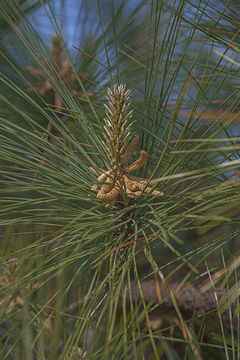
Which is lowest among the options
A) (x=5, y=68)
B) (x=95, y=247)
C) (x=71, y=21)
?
(x=95, y=247)

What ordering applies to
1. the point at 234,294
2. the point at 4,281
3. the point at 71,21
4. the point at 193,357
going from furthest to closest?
1. the point at 71,21
2. the point at 4,281
3. the point at 193,357
4. the point at 234,294

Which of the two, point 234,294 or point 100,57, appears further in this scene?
point 100,57

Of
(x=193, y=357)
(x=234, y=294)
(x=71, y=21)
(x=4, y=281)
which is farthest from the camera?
(x=71, y=21)

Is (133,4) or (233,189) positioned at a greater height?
(133,4)

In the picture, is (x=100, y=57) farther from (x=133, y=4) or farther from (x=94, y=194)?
(x=94, y=194)

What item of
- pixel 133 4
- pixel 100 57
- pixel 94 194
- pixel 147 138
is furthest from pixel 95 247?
pixel 133 4

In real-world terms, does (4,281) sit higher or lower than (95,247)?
lower

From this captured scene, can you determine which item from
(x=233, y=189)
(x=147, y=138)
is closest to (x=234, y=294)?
(x=233, y=189)

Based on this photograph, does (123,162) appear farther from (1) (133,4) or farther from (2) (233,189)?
(1) (133,4)

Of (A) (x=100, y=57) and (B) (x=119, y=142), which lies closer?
(B) (x=119, y=142)
